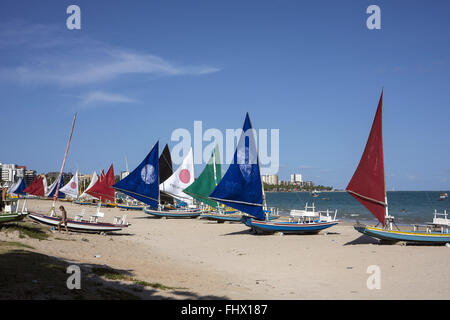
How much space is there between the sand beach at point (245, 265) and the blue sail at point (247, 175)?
123 inches

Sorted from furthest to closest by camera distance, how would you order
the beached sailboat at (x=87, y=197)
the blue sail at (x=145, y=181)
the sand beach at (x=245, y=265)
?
the beached sailboat at (x=87, y=197) → the blue sail at (x=145, y=181) → the sand beach at (x=245, y=265)

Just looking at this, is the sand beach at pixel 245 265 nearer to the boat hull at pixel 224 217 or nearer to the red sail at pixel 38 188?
the boat hull at pixel 224 217

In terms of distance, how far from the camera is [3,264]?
10.9 m

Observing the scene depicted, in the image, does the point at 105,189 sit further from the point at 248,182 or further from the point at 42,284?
the point at 42,284

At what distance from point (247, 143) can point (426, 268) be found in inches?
611

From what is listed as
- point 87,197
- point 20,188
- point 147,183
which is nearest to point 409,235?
point 147,183

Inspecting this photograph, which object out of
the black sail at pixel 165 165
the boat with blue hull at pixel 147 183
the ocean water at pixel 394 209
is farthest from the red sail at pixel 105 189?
the ocean water at pixel 394 209

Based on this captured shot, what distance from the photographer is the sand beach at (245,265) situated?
1119 centimetres

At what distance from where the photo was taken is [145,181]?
41.7 meters

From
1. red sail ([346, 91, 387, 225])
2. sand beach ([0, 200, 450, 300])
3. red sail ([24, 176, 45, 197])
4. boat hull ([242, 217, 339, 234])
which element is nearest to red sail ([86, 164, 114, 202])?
red sail ([24, 176, 45, 197])

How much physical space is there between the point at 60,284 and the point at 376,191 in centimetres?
1825

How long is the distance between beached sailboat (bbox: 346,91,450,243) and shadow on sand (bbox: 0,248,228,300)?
49.2 ft

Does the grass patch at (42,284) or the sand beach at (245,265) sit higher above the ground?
the grass patch at (42,284)
